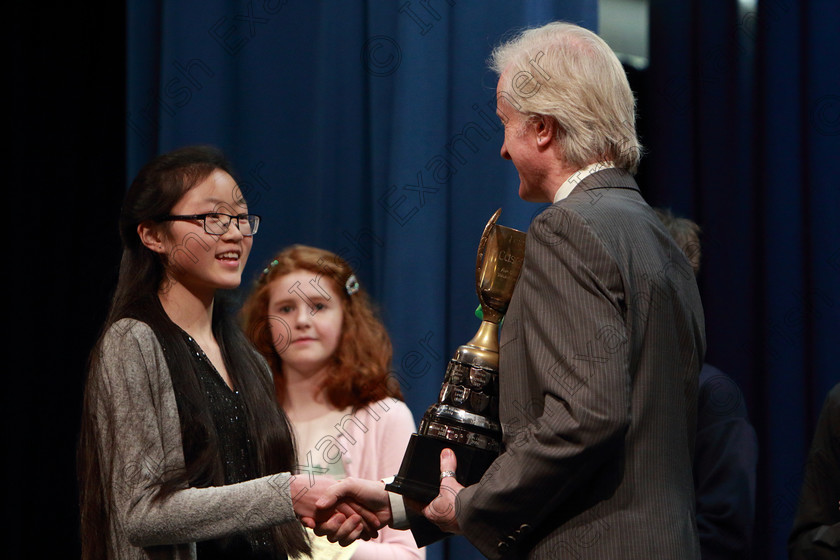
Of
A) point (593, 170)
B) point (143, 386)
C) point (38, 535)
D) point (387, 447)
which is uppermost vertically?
point (593, 170)

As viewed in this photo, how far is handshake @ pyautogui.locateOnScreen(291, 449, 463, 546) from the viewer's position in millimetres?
1693

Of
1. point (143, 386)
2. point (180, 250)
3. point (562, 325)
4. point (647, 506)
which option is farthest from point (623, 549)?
point (180, 250)

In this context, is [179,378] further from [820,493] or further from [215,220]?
[820,493]

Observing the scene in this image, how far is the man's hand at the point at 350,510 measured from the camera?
1.95 meters

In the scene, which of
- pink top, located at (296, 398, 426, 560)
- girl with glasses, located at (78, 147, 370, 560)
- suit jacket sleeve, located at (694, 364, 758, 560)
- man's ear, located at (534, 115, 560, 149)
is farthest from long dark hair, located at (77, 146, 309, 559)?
suit jacket sleeve, located at (694, 364, 758, 560)

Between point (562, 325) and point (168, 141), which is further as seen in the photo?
point (168, 141)

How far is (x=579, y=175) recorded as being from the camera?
1713mm

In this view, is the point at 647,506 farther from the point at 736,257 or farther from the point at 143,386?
the point at 736,257

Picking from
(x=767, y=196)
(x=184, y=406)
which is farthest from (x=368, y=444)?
(x=767, y=196)

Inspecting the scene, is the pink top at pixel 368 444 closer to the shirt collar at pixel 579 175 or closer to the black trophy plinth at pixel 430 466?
the black trophy plinth at pixel 430 466

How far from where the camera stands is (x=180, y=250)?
6.33 ft

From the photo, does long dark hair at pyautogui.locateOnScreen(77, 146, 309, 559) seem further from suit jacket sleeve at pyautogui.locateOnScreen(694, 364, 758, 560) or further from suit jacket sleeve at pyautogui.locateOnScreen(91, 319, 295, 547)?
suit jacket sleeve at pyautogui.locateOnScreen(694, 364, 758, 560)

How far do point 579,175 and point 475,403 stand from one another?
0.44 m

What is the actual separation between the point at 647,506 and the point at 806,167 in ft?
5.99
